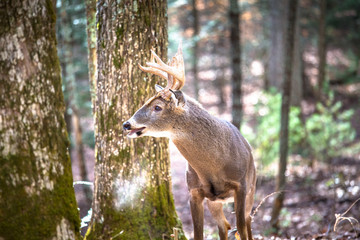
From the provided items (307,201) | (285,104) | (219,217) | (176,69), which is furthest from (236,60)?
(176,69)

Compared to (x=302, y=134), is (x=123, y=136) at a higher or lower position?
higher

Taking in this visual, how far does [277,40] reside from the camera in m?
21.2

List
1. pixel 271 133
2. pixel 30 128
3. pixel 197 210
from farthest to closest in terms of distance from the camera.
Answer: pixel 271 133, pixel 197 210, pixel 30 128

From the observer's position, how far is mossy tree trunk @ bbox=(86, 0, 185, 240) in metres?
4.86

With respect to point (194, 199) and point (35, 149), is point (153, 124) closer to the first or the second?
point (194, 199)

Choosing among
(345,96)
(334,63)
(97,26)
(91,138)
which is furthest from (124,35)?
(334,63)

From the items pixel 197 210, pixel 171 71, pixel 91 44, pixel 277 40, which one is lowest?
pixel 197 210

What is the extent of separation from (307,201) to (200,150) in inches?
298

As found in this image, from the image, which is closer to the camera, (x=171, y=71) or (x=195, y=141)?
(x=171, y=71)

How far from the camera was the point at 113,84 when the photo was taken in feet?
16.1

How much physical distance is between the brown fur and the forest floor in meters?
2.32

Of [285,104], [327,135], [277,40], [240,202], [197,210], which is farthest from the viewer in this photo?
[277,40]

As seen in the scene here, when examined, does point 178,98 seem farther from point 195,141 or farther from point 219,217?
point 219,217

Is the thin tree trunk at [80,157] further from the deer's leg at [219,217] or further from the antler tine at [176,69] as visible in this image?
the antler tine at [176,69]
